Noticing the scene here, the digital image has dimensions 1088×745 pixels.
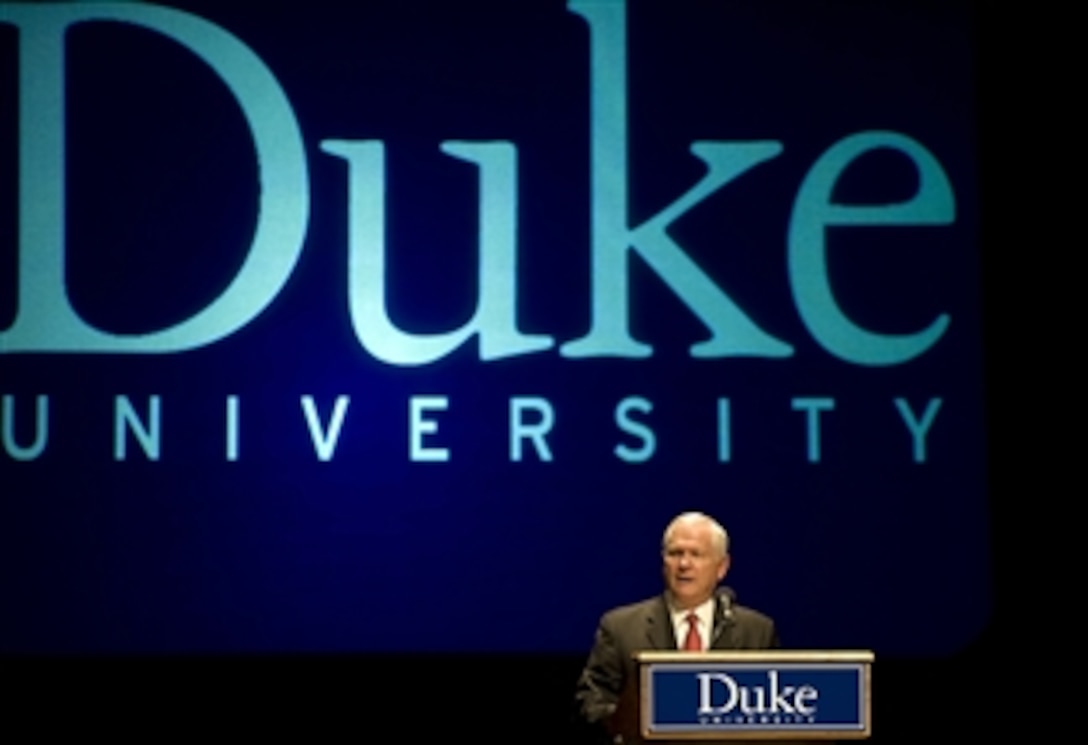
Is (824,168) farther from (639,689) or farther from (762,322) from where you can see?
(639,689)

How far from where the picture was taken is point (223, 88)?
604cm

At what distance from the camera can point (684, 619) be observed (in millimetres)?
4422

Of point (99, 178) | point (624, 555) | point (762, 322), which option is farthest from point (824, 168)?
point (99, 178)

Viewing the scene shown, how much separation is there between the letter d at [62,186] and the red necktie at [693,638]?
2035 millimetres

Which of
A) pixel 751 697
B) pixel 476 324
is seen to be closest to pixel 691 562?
pixel 751 697

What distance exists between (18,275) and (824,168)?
89.6 inches

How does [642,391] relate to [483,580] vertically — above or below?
above

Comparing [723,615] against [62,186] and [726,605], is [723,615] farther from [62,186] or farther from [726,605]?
[62,186]

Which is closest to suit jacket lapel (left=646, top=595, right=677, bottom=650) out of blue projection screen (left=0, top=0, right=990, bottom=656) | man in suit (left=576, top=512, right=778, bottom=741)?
man in suit (left=576, top=512, right=778, bottom=741)

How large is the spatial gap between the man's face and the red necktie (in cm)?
4

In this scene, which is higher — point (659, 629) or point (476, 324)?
point (476, 324)

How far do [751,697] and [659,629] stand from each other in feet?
2.49

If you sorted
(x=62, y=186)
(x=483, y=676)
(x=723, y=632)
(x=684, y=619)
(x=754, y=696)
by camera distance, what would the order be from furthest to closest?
1. (x=483, y=676)
2. (x=62, y=186)
3. (x=684, y=619)
4. (x=723, y=632)
5. (x=754, y=696)

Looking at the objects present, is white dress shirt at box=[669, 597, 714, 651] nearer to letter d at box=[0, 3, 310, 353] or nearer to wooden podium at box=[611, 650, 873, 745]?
wooden podium at box=[611, 650, 873, 745]
